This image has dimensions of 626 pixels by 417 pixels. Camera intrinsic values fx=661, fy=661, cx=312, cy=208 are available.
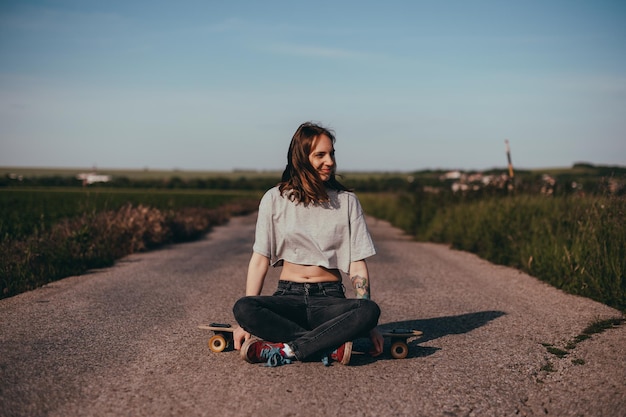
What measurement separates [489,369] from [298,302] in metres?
1.46

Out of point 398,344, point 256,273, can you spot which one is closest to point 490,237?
point 398,344

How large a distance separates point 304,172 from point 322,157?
0.59ft

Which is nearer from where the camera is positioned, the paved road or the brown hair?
the paved road

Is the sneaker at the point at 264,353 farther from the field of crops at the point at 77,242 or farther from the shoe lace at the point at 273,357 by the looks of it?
the field of crops at the point at 77,242

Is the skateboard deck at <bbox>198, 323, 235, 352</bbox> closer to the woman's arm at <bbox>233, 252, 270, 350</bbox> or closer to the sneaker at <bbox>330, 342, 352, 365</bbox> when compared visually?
the woman's arm at <bbox>233, 252, 270, 350</bbox>

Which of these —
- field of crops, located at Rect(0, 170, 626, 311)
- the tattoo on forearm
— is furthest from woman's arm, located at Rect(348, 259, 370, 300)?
field of crops, located at Rect(0, 170, 626, 311)

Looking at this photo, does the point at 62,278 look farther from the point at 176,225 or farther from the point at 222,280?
the point at 176,225

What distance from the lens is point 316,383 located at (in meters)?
4.28

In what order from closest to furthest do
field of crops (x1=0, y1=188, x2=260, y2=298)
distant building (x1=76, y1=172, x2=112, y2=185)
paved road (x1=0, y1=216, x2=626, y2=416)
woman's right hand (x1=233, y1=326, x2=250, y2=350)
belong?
paved road (x1=0, y1=216, x2=626, y2=416)
woman's right hand (x1=233, y1=326, x2=250, y2=350)
field of crops (x1=0, y1=188, x2=260, y2=298)
distant building (x1=76, y1=172, x2=112, y2=185)

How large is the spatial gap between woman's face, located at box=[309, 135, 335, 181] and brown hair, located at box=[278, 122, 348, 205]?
0.09 ft

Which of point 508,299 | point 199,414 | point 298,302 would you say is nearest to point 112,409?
point 199,414

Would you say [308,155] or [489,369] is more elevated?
[308,155]

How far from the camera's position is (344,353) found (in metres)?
4.67

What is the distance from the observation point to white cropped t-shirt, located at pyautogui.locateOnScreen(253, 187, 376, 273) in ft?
16.7
